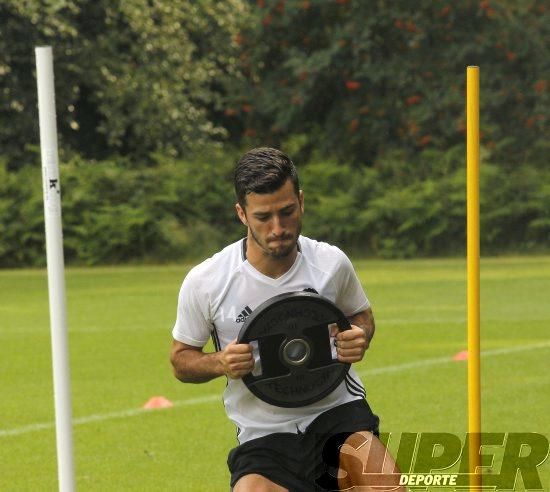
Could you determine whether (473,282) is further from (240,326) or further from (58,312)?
(58,312)

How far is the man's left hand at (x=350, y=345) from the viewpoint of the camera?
5.33 m

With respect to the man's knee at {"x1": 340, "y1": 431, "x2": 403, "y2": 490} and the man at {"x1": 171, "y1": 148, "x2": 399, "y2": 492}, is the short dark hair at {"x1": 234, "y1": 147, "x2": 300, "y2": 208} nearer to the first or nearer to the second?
the man at {"x1": 171, "y1": 148, "x2": 399, "y2": 492}

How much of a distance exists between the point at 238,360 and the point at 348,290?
2.33 ft

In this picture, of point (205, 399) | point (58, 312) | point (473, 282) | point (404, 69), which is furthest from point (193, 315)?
point (404, 69)

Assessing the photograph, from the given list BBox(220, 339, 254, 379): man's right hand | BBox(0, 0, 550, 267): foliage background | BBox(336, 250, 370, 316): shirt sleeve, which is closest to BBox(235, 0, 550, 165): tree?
BBox(0, 0, 550, 267): foliage background

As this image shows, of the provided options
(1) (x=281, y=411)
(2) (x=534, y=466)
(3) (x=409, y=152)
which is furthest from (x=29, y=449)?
(3) (x=409, y=152)

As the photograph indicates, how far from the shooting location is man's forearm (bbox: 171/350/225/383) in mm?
5445

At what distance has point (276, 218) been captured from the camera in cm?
539

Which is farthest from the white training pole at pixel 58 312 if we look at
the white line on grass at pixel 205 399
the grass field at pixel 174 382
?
the white line on grass at pixel 205 399

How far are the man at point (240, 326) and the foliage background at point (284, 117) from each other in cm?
2149

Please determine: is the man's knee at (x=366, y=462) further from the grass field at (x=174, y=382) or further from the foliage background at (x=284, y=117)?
the foliage background at (x=284, y=117)

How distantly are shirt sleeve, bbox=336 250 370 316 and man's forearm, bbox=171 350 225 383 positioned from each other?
22.3 inches

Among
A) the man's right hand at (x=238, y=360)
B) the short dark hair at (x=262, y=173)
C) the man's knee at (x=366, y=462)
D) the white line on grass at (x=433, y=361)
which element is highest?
the short dark hair at (x=262, y=173)

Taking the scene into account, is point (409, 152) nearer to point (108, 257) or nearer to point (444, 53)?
point (444, 53)
